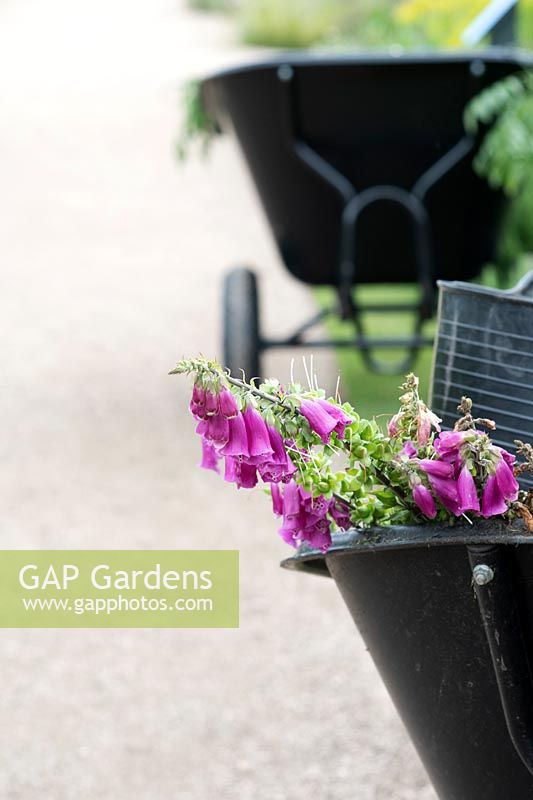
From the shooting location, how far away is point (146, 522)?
3.18 metres

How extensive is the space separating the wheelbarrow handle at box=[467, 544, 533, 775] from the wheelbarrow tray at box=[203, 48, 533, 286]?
246 centimetres

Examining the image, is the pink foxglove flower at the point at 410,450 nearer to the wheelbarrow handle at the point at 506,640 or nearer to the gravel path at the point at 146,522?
the wheelbarrow handle at the point at 506,640

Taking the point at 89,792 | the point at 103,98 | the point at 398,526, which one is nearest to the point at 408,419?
the point at 398,526

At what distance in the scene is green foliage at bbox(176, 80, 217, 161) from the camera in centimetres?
391

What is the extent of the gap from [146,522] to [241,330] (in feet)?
2.31

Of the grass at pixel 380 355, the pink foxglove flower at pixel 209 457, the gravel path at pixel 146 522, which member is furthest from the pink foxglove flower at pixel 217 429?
the grass at pixel 380 355

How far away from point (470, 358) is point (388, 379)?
10.3 feet

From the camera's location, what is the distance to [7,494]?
340cm

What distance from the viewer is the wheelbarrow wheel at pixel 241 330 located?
358 cm

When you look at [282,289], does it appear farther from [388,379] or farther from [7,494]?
[7,494]

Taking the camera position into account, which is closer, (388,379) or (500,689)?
(500,689)

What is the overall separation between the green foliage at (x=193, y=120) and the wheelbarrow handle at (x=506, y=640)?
121 inches

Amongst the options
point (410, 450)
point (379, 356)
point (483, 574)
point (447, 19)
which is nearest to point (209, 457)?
point (410, 450)

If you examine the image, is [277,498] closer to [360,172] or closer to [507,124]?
[507,124]
